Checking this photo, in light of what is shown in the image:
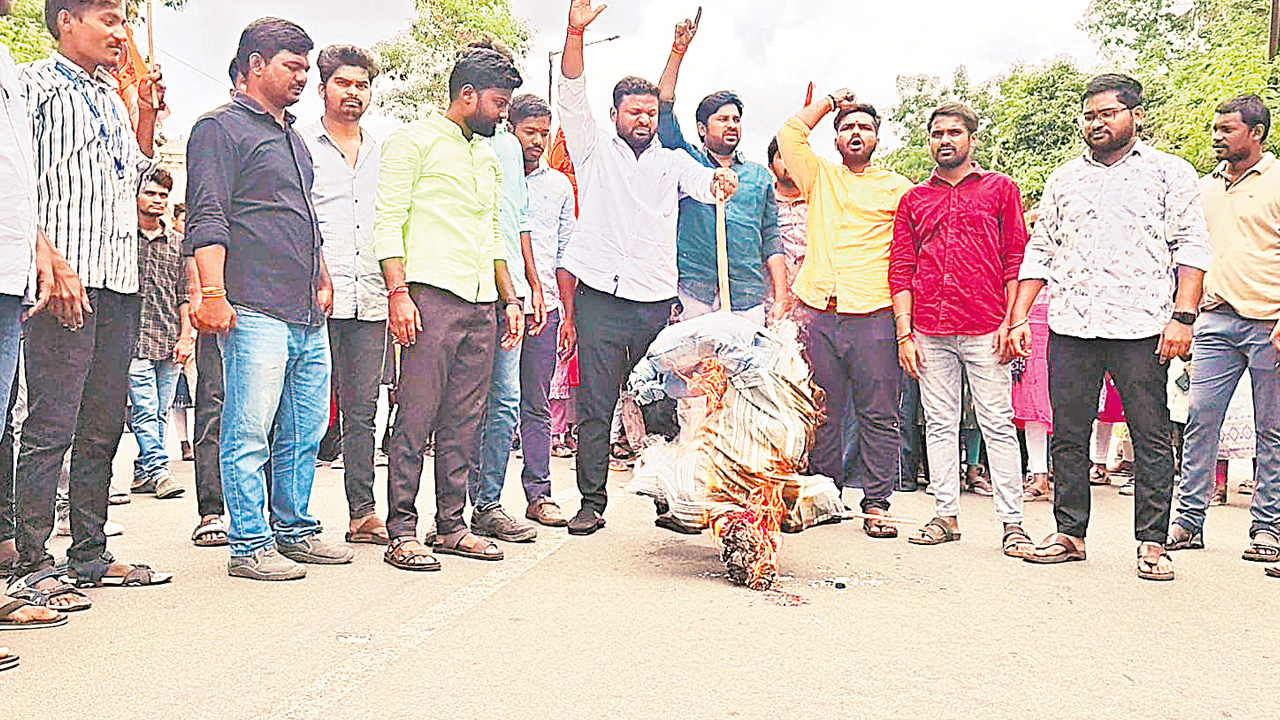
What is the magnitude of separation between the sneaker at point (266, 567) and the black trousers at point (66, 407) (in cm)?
55

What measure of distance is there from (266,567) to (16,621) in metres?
1.13

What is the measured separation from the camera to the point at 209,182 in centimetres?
526

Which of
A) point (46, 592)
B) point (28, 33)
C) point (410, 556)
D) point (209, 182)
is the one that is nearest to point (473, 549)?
point (410, 556)

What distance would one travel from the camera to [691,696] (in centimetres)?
383

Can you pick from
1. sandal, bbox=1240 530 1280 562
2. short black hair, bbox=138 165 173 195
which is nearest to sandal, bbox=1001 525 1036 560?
sandal, bbox=1240 530 1280 562

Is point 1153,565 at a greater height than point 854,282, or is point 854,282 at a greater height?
point 854,282

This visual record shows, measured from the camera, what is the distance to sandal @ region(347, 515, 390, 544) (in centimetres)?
647

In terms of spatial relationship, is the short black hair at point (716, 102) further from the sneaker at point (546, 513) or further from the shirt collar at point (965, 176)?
the sneaker at point (546, 513)

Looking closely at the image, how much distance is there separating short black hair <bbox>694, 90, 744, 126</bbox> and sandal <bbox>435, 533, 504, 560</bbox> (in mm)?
2946

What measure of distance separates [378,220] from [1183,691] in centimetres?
374

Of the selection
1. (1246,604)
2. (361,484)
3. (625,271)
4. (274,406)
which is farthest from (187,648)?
(1246,604)

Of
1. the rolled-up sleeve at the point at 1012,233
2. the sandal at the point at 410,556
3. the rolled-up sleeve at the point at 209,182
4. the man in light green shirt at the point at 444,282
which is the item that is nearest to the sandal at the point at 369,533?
the man in light green shirt at the point at 444,282

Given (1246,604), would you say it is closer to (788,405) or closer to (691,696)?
(788,405)

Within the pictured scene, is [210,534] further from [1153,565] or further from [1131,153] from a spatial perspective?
[1131,153]
